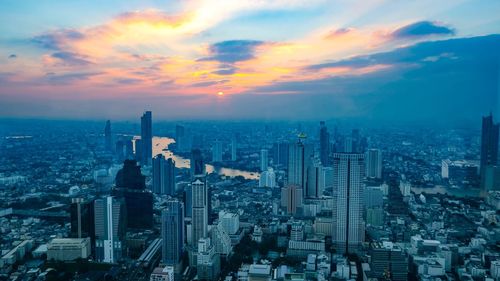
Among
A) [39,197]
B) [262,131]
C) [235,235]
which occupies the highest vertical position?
[262,131]

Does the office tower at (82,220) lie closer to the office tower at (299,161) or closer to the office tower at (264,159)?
the office tower at (299,161)

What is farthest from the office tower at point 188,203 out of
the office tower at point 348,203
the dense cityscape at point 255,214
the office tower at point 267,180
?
the office tower at point 267,180

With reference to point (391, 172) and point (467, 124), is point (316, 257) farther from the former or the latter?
point (391, 172)

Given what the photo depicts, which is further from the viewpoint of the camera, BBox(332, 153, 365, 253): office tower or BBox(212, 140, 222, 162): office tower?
BBox(212, 140, 222, 162): office tower

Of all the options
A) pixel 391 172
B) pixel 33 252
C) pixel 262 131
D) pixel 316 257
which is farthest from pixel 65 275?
pixel 262 131

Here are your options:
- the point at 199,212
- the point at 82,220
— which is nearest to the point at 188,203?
the point at 199,212

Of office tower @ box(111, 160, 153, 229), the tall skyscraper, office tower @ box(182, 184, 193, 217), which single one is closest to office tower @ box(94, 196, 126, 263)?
the tall skyscraper

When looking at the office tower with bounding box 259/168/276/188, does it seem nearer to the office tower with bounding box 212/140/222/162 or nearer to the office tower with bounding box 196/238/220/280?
the office tower with bounding box 212/140/222/162
